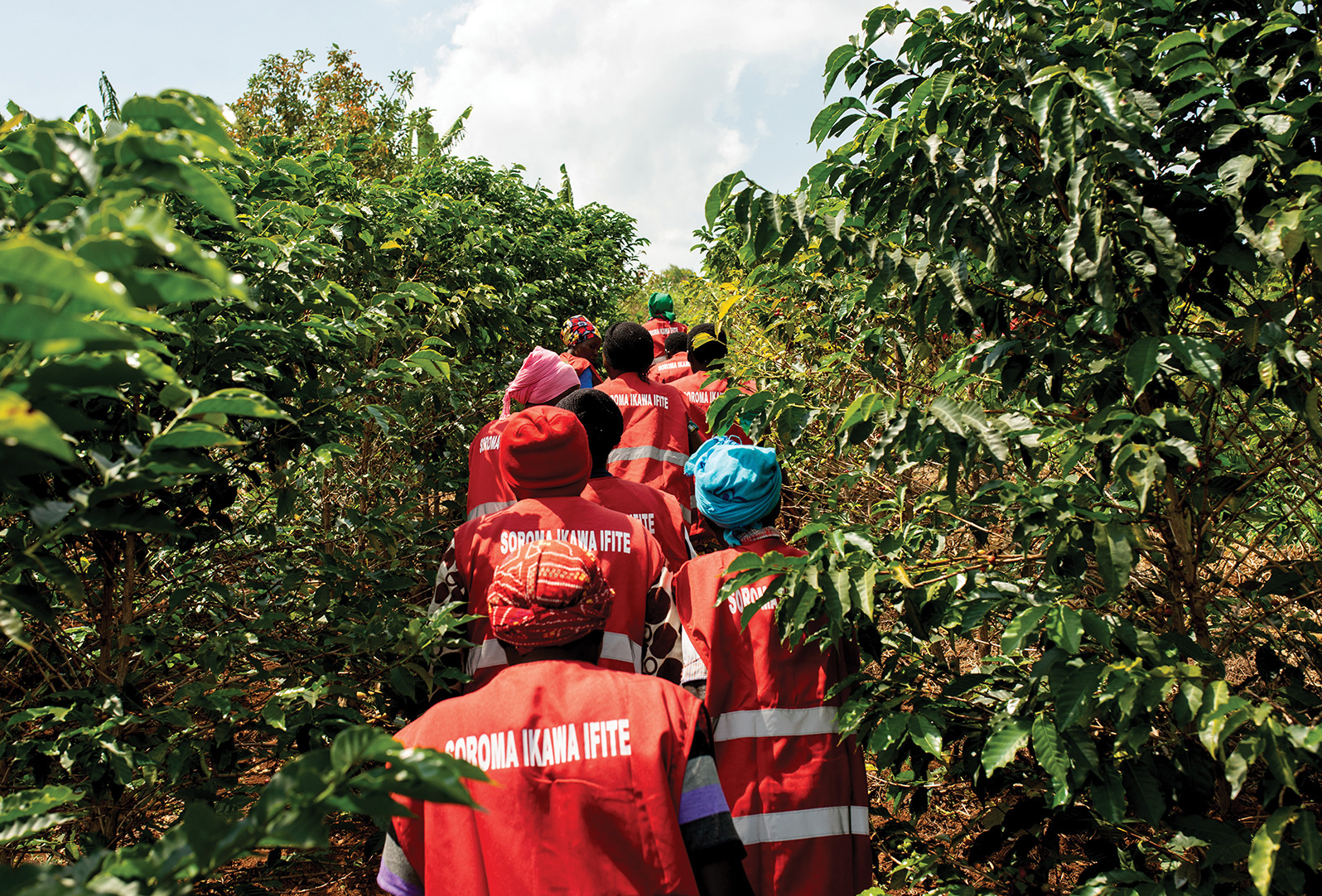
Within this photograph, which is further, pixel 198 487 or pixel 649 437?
pixel 649 437

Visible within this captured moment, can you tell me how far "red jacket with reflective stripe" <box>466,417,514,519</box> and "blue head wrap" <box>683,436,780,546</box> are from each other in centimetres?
156

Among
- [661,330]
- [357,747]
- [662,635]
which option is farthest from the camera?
[661,330]

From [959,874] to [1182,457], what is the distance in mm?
1284

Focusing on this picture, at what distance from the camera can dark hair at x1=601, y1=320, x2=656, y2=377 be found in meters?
4.53

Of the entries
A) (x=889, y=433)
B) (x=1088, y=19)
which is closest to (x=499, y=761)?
(x=889, y=433)

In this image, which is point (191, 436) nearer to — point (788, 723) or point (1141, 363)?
point (1141, 363)

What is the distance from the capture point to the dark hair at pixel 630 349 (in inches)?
178

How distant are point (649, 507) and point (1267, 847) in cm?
223

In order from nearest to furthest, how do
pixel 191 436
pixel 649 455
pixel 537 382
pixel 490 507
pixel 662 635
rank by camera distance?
pixel 191 436
pixel 662 635
pixel 490 507
pixel 537 382
pixel 649 455

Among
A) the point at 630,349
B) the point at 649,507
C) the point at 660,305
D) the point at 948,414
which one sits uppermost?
the point at 660,305

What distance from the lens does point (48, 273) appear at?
0.66 meters

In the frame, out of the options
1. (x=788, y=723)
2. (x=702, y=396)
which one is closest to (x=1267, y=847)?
(x=788, y=723)

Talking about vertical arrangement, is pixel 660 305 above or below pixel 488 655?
above

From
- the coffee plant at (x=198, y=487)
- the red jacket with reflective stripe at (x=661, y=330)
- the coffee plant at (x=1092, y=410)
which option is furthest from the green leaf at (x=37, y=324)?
the red jacket with reflective stripe at (x=661, y=330)
